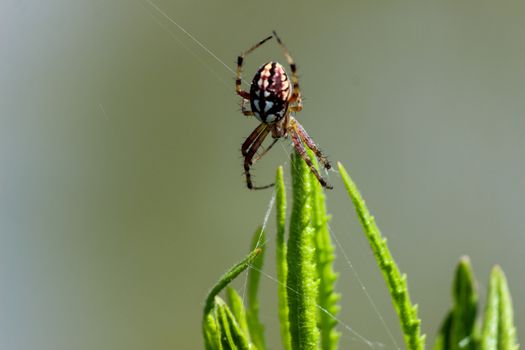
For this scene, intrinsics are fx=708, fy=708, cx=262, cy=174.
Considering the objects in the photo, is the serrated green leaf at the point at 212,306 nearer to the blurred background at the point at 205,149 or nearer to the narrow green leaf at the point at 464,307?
the narrow green leaf at the point at 464,307

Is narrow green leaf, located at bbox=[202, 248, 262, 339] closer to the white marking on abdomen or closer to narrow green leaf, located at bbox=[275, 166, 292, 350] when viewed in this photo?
narrow green leaf, located at bbox=[275, 166, 292, 350]

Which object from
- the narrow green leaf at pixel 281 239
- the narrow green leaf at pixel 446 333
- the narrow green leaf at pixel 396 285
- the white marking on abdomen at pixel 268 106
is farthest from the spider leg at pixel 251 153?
the narrow green leaf at pixel 446 333

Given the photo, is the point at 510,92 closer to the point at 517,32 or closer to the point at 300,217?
the point at 517,32

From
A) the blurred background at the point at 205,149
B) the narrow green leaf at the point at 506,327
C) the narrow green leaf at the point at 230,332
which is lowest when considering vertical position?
the narrow green leaf at the point at 506,327

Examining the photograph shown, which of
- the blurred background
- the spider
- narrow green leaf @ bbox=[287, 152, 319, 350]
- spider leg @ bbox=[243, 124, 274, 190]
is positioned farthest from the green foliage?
the blurred background

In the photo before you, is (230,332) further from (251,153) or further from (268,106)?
(251,153)

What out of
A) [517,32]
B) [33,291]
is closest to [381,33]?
[517,32]
